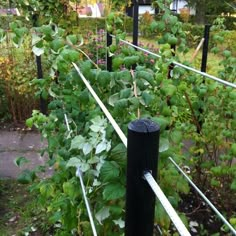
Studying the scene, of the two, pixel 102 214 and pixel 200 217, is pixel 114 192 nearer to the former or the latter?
pixel 102 214

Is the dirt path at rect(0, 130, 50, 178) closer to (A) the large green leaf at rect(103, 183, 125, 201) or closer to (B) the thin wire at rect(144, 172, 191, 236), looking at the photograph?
(A) the large green leaf at rect(103, 183, 125, 201)

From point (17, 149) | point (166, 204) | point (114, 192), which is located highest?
point (166, 204)

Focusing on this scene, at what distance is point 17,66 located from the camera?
15.8 ft

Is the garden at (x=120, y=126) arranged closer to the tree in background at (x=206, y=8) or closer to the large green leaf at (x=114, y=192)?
the large green leaf at (x=114, y=192)

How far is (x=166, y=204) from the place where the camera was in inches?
24.7

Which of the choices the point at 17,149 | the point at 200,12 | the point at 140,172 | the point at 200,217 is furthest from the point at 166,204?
the point at 200,12

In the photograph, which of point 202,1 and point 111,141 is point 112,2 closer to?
point 111,141

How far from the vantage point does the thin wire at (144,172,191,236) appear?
1.88 ft

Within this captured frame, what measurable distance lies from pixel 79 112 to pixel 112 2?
3.36m

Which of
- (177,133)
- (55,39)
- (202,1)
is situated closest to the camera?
(55,39)

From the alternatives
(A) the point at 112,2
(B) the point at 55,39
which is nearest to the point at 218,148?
(B) the point at 55,39

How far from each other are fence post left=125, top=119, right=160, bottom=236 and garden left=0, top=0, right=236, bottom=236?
1.44 feet

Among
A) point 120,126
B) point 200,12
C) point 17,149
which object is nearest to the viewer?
point 120,126

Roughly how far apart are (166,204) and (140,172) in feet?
0.28
